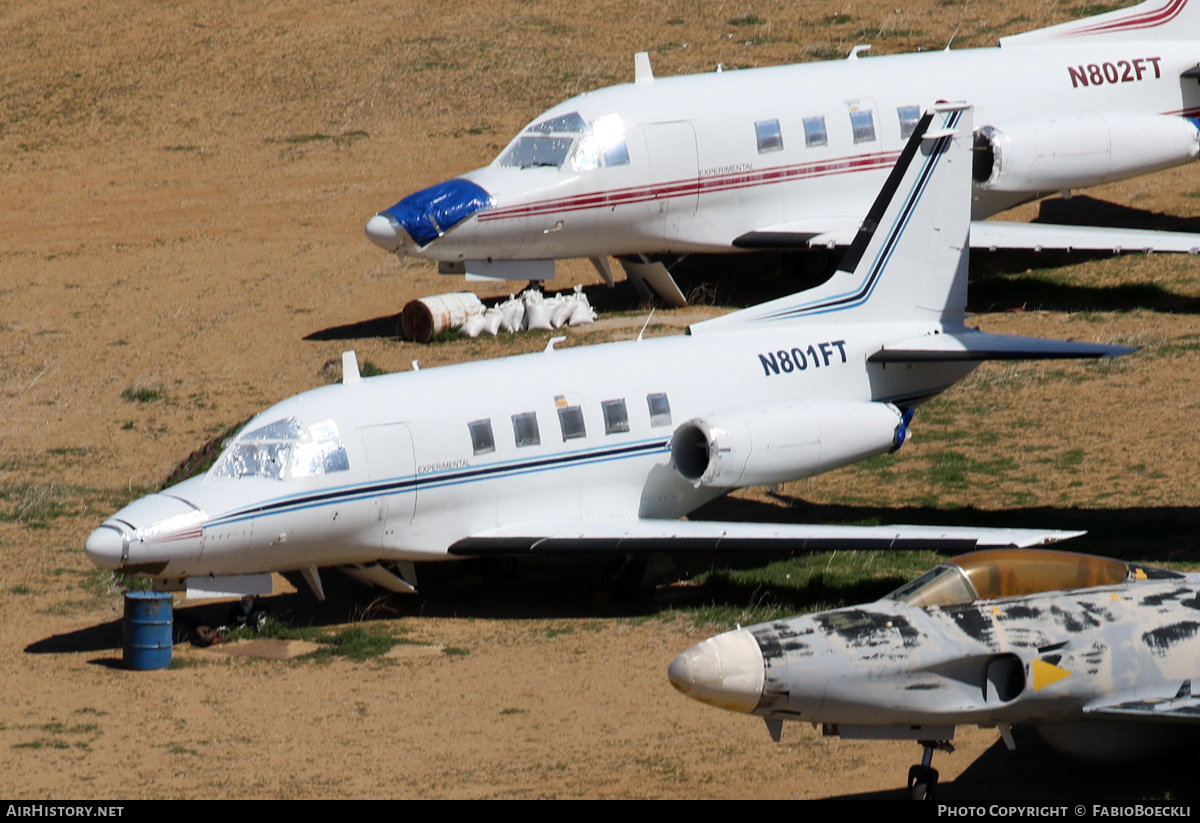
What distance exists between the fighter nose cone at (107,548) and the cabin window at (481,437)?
14.2 ft

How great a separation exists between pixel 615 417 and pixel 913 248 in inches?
207

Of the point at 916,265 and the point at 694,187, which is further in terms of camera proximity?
the point at 694,187

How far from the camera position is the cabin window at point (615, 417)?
21844 millimetres

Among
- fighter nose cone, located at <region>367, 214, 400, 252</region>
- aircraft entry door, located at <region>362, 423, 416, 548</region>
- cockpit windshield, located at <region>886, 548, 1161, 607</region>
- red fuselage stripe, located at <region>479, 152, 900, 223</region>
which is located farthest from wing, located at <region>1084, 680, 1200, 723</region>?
fighter nose cone, located at <region>367, 214, 400, 252</region>

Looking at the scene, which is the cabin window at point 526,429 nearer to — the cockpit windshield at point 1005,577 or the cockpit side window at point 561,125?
the cockpit windshield at point 1005,577

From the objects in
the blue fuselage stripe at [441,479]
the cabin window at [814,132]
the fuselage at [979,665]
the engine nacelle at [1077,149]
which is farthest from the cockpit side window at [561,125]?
the fuselage at [979,665]

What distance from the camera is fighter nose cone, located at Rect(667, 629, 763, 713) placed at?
13.3 m

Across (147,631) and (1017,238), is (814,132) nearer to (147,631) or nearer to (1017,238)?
(1017,238)

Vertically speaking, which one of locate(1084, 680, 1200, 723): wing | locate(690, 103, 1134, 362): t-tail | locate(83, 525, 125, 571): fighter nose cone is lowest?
locate(1084, 680, 1200, 723): wing

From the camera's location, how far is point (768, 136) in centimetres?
3166

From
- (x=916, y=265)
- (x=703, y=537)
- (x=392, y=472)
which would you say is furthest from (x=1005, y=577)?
(x=916, y=265)

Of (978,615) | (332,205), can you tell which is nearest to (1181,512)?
(978,615)

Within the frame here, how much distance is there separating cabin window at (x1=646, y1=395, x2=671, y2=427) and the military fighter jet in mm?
7732

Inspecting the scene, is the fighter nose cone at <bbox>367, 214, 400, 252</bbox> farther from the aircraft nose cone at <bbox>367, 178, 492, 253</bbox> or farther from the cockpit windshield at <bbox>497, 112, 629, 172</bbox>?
Answer: the cockpit windshield at <bbox>497, 112, 629, 172</bbox>
